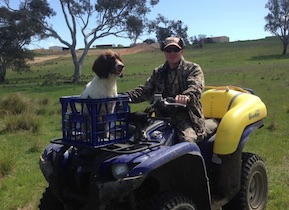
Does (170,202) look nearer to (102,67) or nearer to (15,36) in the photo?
(102,67)

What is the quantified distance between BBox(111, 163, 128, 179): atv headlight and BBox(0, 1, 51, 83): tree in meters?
38.2

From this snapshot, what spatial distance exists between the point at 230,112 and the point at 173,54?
947 millimetres

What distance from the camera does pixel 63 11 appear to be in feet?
131

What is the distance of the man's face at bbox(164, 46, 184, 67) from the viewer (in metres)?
4.36

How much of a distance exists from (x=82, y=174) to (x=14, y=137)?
23.7 ft

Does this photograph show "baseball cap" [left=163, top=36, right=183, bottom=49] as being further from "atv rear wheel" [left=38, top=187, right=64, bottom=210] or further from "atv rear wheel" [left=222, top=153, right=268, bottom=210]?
"atv rear wheel" [left=38, top=187, right=64, bottom=210]

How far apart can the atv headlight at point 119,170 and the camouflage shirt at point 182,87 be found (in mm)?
1104

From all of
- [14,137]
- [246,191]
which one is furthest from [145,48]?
[246,191]

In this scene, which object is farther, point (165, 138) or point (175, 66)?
point (175, 66)

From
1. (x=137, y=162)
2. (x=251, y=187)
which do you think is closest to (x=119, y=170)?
(x=137, y=162)

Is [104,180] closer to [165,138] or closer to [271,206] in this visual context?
[165,138]

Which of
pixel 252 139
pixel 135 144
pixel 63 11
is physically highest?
pixel 63 11

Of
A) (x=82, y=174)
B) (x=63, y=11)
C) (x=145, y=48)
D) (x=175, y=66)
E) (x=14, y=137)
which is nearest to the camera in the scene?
(x=82, y=174)

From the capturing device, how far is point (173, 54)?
439 centimetres
